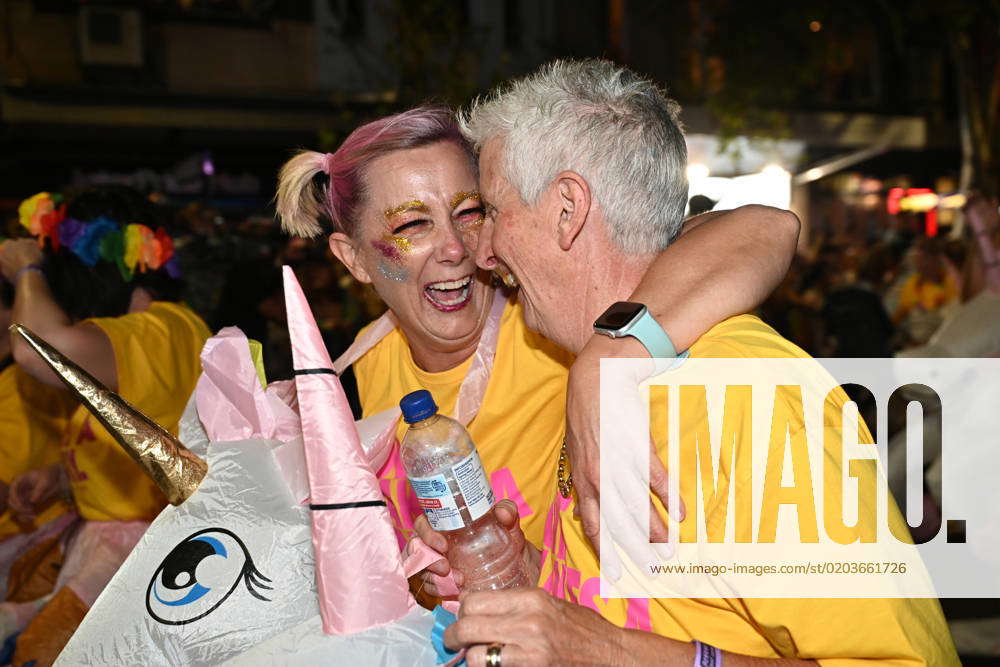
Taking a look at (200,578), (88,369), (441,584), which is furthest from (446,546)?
(88,369)

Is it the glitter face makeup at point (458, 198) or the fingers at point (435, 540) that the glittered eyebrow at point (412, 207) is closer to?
the glitter face makeup at point (458, 198)

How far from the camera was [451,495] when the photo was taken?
151 cm

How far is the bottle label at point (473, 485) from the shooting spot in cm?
152

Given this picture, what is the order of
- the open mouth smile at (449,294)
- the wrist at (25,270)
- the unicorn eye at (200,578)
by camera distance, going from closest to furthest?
the unicorn eye at (200,578) → the open mouth smile at (449,294) → the wrist at (25,270)

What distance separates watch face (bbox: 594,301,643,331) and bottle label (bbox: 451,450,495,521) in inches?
13.4

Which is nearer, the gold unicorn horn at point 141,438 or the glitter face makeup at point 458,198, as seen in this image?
the gold unicorn horn at point 141,438

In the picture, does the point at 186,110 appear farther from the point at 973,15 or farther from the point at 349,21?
the point at 973,15

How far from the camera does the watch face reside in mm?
1518

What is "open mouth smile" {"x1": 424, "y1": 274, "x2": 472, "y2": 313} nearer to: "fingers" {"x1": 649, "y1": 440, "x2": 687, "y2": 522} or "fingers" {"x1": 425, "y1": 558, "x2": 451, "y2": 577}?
"fingers" {"x1": 425, "y1": 558, "x2": 451, "y2": 577}

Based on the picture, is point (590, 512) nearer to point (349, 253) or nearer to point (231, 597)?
point (231, 597)

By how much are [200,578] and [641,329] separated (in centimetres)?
88

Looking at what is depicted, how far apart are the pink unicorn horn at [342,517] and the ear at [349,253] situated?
100cm

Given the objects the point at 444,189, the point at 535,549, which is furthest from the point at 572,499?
the point at 444,189

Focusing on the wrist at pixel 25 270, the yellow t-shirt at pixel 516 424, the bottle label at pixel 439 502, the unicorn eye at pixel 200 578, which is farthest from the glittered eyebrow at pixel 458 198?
the wrist at pixel 25 270
